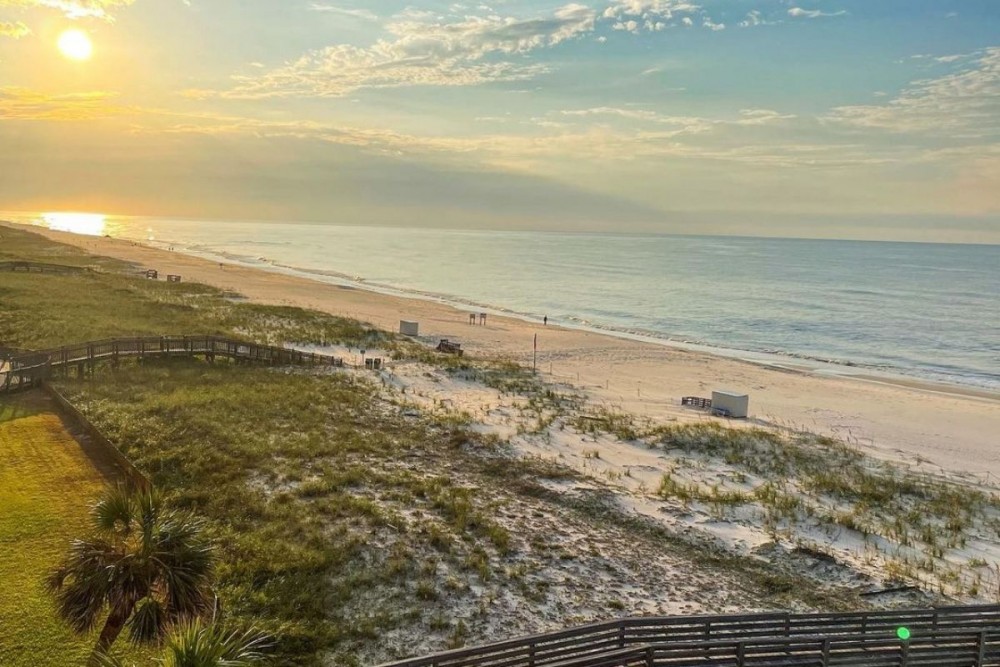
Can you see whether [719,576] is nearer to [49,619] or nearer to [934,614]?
[934,614]

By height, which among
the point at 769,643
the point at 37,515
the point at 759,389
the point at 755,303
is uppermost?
the point at 755,303

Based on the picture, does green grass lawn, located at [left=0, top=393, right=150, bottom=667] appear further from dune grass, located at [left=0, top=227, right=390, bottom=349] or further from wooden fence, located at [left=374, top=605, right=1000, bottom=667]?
dune grass, located at [left=0, top=227, right=390, bottom=349]

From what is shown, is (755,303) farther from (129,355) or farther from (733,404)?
(129,355)

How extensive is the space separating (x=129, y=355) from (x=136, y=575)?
82.1 feet

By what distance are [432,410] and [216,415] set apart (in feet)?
29.0

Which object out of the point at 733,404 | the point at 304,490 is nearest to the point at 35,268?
the point at 304,490

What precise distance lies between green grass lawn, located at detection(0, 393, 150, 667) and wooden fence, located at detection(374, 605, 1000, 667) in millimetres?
7536

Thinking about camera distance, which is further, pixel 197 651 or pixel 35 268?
pixel 35 268

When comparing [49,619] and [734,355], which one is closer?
[49,619]

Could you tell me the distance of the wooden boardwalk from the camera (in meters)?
24.7

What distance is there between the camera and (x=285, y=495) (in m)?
17.2

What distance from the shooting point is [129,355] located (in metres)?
30.1

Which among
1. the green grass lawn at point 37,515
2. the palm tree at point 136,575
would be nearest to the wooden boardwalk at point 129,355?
the green grass lawn at point 37,515

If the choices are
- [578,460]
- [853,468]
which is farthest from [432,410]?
[853,468]
